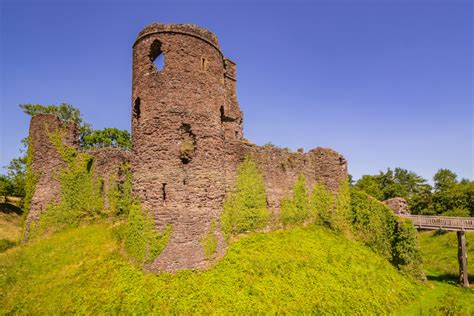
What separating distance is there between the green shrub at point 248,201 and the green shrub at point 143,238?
384 centimetres

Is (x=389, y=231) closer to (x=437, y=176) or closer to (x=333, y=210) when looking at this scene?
(x=333, y=210)

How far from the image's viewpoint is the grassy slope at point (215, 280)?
33.6 ft

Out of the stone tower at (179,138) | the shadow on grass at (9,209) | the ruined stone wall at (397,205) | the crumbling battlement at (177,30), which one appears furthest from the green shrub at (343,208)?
the shadow on grass at (9,209)

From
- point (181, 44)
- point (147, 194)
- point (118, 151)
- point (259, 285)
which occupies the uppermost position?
point (181, 44)

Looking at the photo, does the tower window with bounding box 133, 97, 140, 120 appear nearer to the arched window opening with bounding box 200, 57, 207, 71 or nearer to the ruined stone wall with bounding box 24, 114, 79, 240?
the arched window opening with bounding box 200, 57, 207, 71

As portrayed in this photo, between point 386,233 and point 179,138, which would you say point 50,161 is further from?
point 386,233

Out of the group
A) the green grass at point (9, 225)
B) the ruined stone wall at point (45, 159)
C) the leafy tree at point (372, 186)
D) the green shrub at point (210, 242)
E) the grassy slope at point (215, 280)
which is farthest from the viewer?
the leafy tree at point (372, 186)

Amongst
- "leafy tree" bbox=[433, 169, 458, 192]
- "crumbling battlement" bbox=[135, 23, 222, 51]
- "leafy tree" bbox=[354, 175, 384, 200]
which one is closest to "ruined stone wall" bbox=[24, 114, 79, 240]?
"crumbling battlement" bbox=[135, 23, 222, 51]

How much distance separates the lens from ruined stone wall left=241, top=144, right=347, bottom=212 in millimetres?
16781

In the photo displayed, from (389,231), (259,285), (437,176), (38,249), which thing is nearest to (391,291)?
(389,231)

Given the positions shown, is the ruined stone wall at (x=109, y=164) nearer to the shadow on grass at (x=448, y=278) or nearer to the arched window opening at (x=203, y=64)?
the arched window opening at (x=203, y=64)

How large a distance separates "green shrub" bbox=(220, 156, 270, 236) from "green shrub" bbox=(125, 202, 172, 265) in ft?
12.6

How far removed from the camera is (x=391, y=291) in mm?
14711

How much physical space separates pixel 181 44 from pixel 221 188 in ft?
20.3
